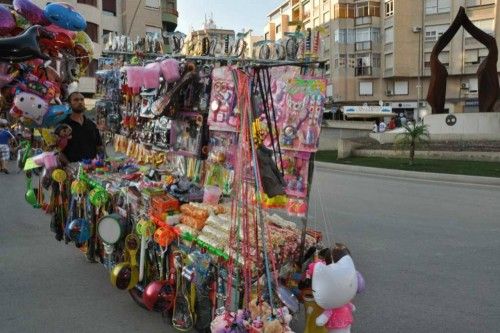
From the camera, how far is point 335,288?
2.98 metres

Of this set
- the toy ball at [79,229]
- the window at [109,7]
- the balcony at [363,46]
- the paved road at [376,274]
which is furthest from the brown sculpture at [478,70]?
the window at [109,7]

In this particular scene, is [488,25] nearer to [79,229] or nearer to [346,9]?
[346,9]

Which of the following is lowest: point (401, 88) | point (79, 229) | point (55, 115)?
point (79, 229)

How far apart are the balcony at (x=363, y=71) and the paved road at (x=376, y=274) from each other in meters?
39.1

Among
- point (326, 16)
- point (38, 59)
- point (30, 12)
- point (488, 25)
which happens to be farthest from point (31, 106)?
point (326, 16)

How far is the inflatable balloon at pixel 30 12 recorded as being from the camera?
4.95 m

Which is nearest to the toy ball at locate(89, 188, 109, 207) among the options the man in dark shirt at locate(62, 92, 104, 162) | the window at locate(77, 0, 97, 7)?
the man in dark shirt at locate(62, 92, 104, 162)

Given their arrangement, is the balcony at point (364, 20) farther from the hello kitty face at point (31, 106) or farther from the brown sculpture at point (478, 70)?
the hello kitty face at point (31, 106)

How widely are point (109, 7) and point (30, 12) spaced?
38479 mm

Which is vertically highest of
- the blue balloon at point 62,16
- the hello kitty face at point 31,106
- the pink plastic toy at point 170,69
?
the blue balloon at point 62,16

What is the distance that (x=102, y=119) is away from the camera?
614cm

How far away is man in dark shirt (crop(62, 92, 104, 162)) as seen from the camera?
18.6 feet

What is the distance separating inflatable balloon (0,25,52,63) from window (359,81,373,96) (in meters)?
45.2

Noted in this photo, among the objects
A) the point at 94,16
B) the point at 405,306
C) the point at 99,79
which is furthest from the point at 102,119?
the point at 94,16
